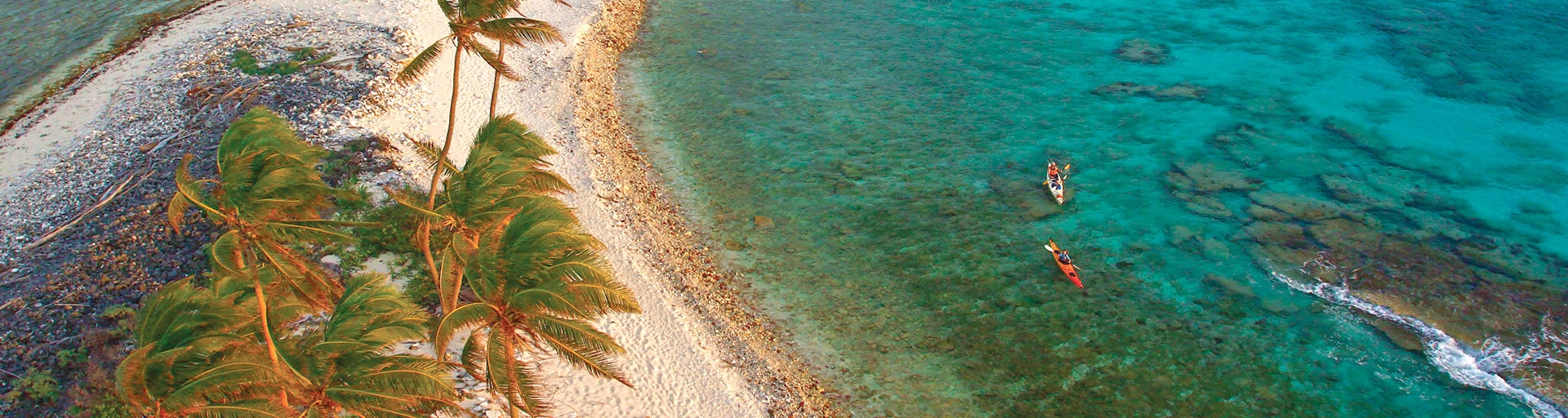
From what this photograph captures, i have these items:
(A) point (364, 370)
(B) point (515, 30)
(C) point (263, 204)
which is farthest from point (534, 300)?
(B) point (515, 30)

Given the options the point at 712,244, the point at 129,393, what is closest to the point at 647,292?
the point at 712,244

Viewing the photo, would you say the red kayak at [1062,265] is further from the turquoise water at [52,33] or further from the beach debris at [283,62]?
the turquoise water at [52,33]

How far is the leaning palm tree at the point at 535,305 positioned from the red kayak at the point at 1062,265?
13.1m

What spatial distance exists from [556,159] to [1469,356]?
24.0m

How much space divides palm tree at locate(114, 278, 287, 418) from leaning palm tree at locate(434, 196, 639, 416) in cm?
259

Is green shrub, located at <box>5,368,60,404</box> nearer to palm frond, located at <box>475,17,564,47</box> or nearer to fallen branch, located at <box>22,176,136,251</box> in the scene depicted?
fallen branch, located at <box>22,176,136,251</box>

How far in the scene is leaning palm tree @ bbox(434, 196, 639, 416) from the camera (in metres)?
13.8

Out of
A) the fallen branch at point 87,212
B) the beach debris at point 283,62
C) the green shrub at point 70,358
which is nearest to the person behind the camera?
the green shrub at point 70,358

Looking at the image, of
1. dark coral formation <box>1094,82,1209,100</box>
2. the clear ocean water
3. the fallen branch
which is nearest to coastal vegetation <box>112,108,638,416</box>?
the clear ocean water

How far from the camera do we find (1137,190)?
27.4 metres

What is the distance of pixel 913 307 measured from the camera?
22281 millimetres

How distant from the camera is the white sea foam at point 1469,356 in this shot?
19.8m

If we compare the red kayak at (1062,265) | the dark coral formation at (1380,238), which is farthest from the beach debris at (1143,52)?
the red kayak at (1062,265)

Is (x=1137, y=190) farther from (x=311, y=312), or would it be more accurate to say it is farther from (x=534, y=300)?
(x=311, y=312)
